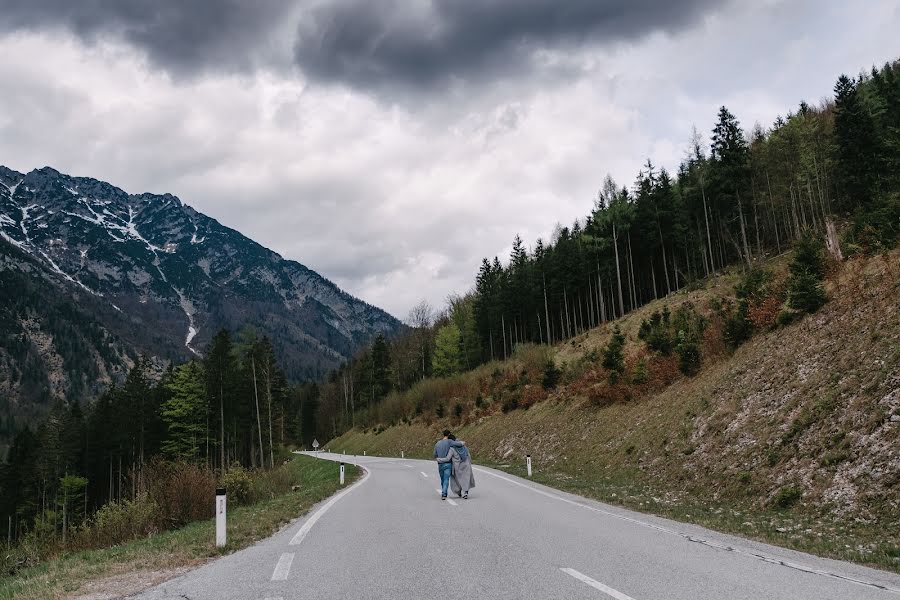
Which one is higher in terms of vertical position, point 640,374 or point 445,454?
point 640,374

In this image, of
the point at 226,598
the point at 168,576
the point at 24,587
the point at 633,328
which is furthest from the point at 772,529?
the point at 633,328

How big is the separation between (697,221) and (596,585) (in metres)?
58.0

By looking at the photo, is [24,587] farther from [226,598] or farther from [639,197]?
[639,197]

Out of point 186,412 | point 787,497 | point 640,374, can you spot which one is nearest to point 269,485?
point 640,374

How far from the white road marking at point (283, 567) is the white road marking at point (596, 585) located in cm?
313

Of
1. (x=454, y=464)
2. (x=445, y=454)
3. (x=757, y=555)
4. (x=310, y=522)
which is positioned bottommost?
(x=310, y=522)

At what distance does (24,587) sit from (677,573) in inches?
312

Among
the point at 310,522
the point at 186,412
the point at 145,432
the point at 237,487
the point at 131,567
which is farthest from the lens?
the point at 145,432

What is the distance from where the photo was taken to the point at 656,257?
198ft

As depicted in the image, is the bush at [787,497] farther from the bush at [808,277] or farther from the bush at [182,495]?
the bush at [182,495]

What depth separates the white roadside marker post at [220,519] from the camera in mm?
8273

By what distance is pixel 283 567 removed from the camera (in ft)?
21.3

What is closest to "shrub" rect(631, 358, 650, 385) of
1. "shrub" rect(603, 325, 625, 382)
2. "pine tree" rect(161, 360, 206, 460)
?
"shrub" rect(603, 325, 625, 382)

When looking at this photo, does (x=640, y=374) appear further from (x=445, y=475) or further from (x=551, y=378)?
(x=445, y=475)
